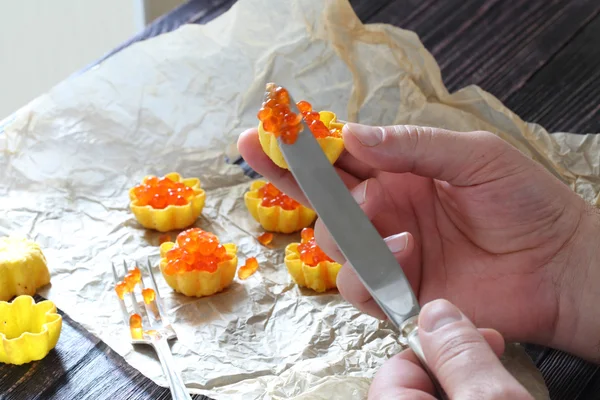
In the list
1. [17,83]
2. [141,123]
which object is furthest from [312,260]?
[17,83]

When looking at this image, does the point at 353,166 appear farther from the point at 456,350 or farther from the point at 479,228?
the point at 456,350

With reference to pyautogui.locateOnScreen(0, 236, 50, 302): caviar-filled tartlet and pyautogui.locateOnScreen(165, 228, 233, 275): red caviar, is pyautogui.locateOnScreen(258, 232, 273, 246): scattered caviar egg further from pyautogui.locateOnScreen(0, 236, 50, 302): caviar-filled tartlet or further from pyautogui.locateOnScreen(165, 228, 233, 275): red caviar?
pyautogui.locateOnScreen(0, 236, 50, 302): caviar-filled tartlet

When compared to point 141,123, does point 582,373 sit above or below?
below

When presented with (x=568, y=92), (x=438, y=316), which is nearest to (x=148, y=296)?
(x=438, y=316)

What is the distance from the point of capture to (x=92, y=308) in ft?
4.13

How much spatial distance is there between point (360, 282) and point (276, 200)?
16.0 inches

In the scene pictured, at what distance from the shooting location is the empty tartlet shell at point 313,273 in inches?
50.7

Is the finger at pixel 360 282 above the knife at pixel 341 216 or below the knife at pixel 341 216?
below

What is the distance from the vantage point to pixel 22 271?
1.25 metres

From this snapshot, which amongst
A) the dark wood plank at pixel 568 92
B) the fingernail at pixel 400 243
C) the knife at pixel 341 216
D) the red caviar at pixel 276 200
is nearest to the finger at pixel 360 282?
the fingernail at pixel 400 243

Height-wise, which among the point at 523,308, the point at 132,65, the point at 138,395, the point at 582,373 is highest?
the point at 132,65

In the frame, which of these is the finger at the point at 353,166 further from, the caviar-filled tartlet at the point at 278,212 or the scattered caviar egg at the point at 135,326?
the scattered caviar egg at the point at 135,326

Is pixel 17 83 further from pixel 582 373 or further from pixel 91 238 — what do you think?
pixel 582 373

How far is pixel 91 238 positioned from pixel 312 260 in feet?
1.40
